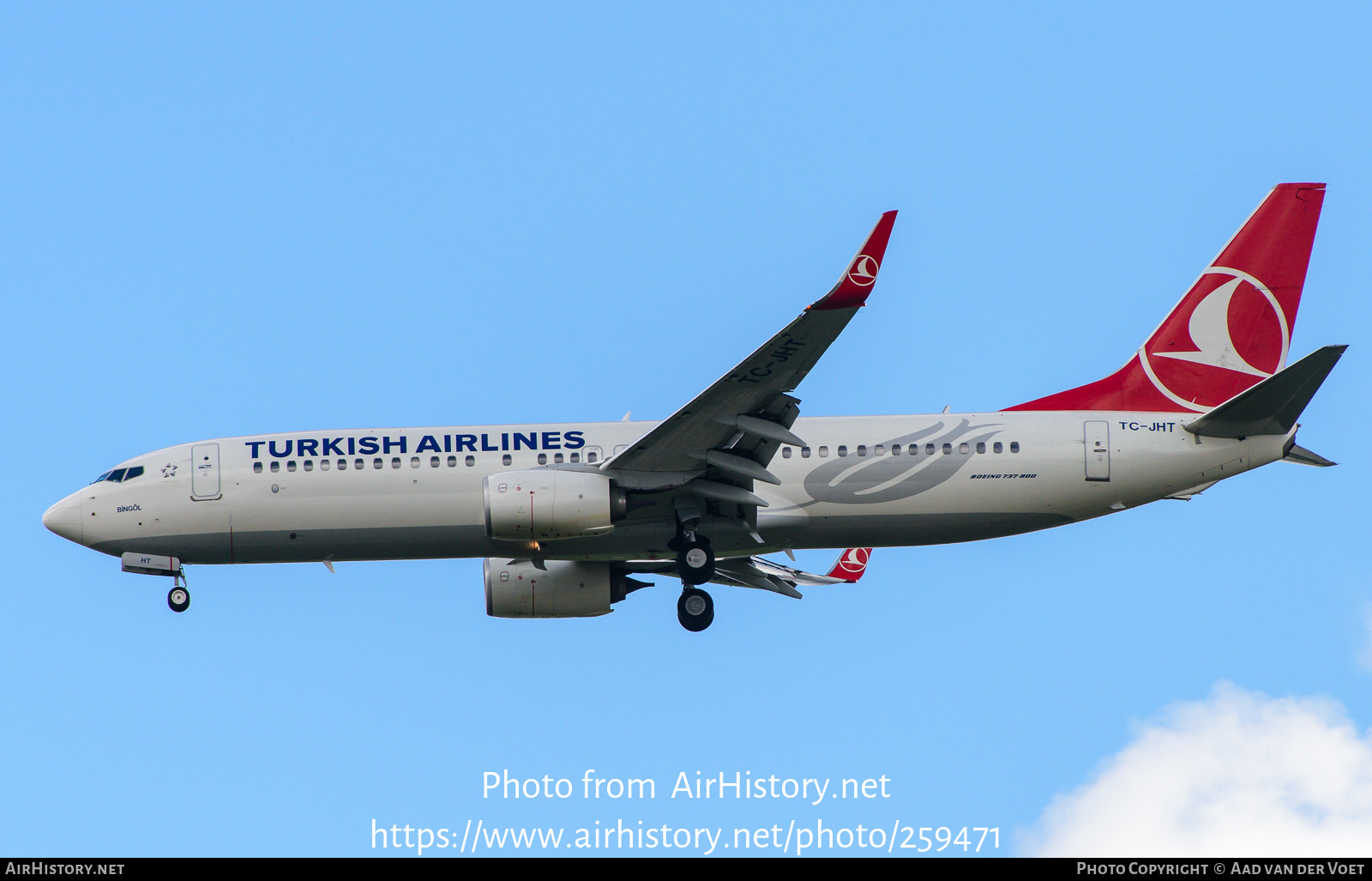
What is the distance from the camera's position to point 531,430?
27.2m

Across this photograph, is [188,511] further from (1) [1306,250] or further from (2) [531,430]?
(1) [1306,250]

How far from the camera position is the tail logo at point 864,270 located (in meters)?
20.9

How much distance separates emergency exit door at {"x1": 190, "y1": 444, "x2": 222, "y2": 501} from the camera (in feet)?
89.0

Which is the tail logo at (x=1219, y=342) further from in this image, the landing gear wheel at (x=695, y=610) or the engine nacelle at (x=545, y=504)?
the engine nacelle at (x=545, y=504)

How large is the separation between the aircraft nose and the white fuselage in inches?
41.0

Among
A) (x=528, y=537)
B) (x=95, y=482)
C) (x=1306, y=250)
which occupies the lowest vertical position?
(x=528, y=537)

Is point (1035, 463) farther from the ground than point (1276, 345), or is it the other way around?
point (1276, 345)

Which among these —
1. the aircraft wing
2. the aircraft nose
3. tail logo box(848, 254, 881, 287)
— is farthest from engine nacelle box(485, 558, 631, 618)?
tail logo box(848, 254, 881, 287)

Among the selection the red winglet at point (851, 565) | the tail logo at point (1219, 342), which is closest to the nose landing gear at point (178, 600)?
the red winglet at point (851, 565)

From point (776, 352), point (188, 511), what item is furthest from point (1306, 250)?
point (188, 511)

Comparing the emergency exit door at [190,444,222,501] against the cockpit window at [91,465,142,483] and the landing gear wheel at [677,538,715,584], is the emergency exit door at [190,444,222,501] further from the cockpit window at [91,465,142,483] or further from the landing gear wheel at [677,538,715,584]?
the landing gear wheel at [677,538,715,584]

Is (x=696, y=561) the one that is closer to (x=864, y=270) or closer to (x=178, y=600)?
(x=864, y=270)

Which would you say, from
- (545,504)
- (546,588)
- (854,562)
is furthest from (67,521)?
(854,562)

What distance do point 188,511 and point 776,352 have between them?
12013mm
